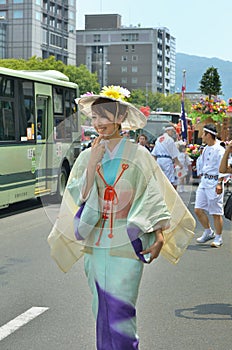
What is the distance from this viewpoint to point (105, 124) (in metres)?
3.96

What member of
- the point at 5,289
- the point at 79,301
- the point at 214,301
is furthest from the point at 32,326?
the point at 214,301

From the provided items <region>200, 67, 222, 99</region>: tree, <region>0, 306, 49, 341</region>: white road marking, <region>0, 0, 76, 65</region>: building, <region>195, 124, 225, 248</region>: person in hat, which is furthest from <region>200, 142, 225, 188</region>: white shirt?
<region>0, 0, 76, 65</region>: building

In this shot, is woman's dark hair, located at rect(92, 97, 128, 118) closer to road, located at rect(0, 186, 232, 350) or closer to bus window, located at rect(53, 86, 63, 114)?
road, located at rect(0, 186, 232, 350)

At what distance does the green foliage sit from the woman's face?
211ft

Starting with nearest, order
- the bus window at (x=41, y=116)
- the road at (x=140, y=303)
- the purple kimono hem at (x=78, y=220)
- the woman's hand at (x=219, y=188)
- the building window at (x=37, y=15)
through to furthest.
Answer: the purple kimono hem at (x=78, y=220) → the road at (x=140, y=303) → the woman's hand at (x=219, y=188) → the bus window at (x=41, y=116) → the building window at (x=37, y=15)

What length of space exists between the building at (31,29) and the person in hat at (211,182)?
3280 inches

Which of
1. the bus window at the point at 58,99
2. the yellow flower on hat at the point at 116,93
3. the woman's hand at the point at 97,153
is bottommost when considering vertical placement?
the woman's hand at the point at 97,153

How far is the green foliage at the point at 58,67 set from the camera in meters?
68.0

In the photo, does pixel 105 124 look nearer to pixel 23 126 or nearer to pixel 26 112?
pixel 23 126

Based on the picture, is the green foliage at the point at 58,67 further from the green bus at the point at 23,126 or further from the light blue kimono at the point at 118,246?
the light blue kimono at the point at 118,246

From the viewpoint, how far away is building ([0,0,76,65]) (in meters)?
90.9

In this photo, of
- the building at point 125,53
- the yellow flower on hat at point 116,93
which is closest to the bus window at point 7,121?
the yellow flower on hat at point 116,93

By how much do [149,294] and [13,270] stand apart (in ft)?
6.29

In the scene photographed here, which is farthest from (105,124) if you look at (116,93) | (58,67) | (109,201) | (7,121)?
(58,67)
